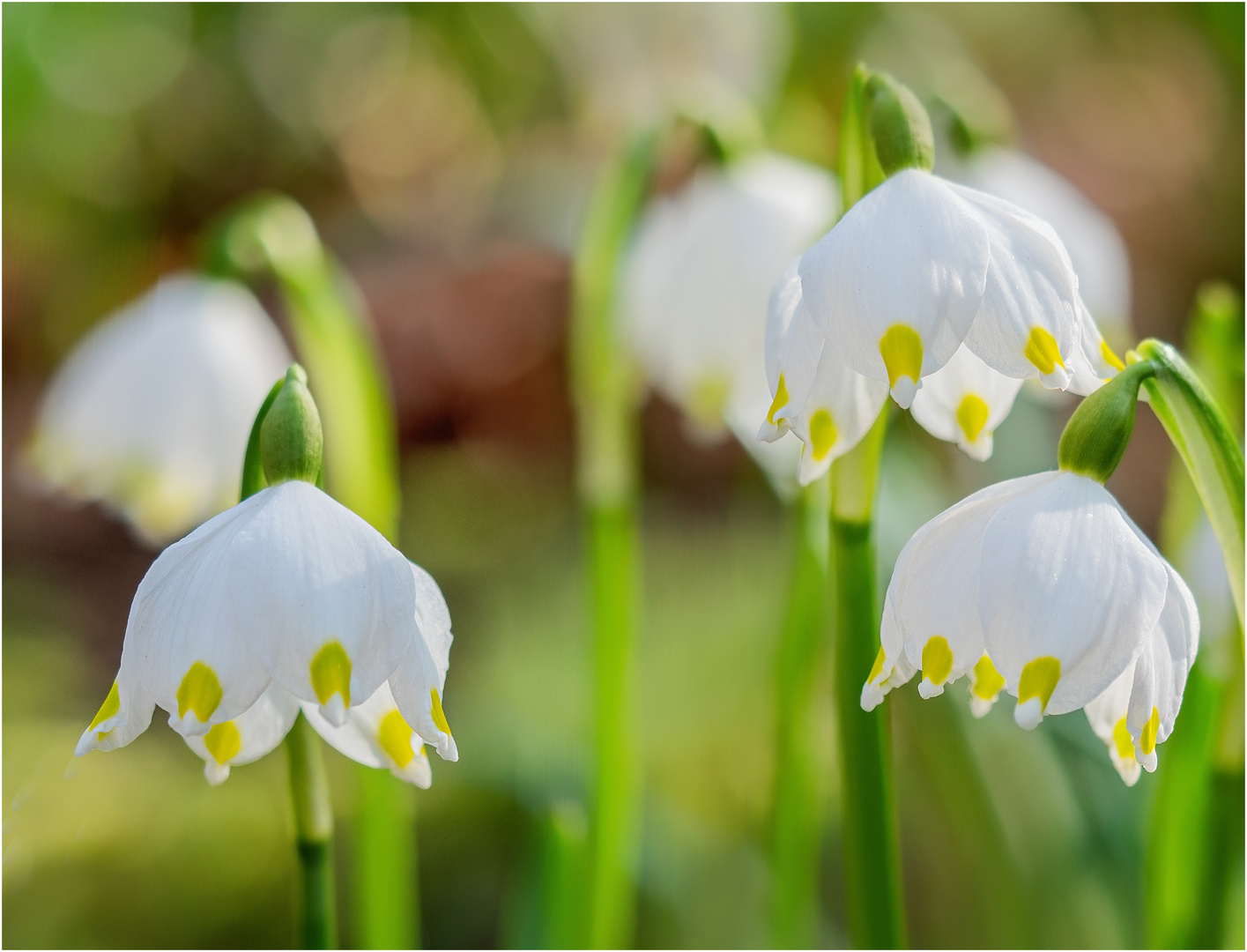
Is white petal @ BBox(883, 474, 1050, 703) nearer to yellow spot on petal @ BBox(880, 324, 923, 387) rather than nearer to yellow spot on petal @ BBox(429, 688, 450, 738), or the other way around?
yellow spot on petal @ BBox(880, 324, 923, 387)

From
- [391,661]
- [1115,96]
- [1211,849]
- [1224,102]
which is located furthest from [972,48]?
[391,661]

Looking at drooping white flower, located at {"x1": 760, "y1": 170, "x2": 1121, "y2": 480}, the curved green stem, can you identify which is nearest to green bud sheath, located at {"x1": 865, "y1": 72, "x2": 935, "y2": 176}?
drooping white flower, located at {"x1": 760, "y1": 170, "x2": 1121, "y2": 480}

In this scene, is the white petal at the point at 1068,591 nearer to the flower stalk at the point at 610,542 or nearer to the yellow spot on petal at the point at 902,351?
the yellow spot on petal at the point at 902,351

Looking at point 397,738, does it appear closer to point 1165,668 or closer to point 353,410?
point 1165,668

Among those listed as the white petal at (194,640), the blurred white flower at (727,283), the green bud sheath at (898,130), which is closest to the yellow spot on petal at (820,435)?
the green bud sheath at (898,130)

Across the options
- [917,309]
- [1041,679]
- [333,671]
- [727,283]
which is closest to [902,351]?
[917,309]

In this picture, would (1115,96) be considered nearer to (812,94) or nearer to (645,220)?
(812,94)
